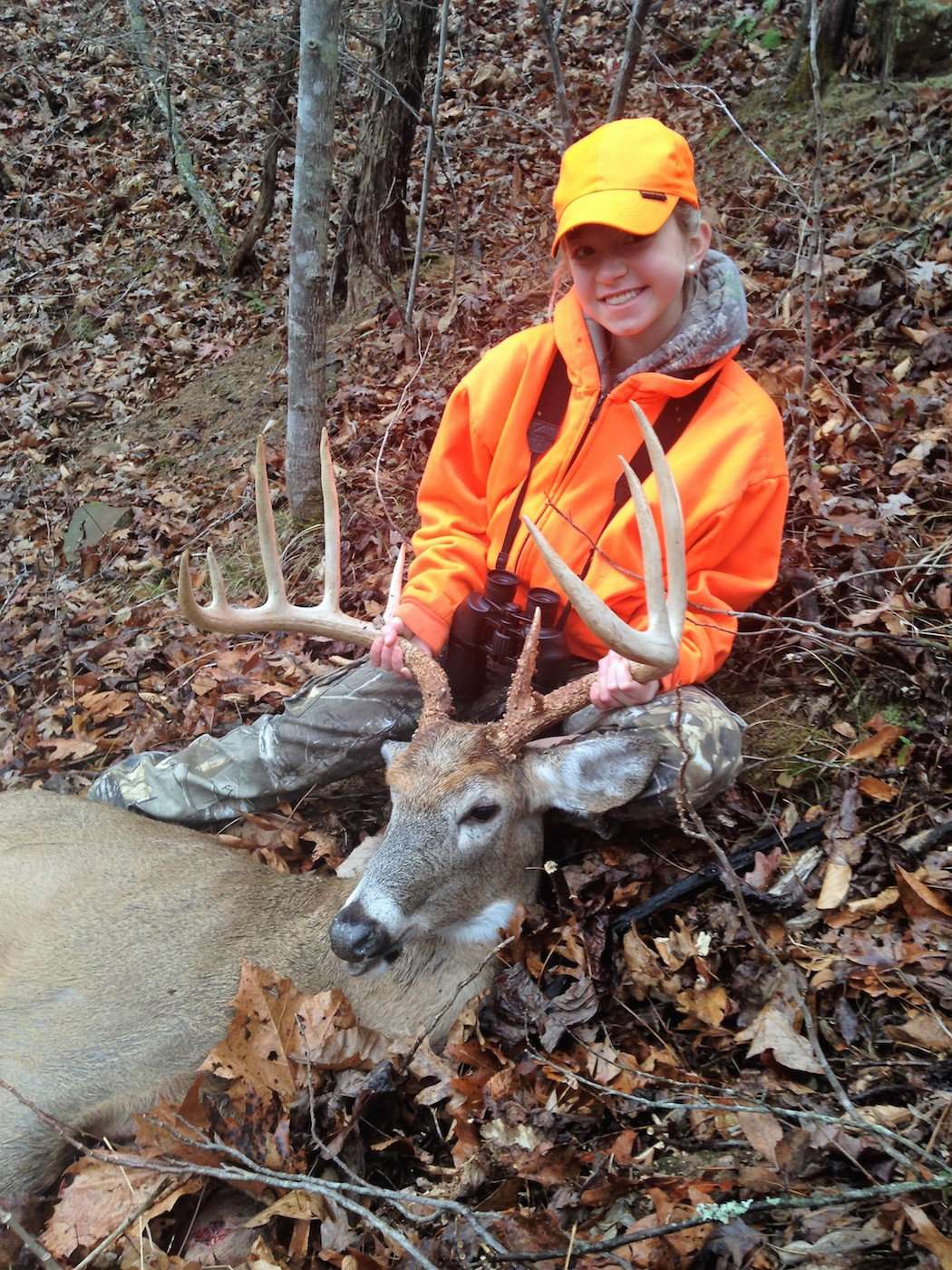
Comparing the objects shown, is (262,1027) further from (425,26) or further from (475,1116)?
(425,26)

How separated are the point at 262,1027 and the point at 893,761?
252cm

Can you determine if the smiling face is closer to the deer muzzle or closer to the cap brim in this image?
the cap brim

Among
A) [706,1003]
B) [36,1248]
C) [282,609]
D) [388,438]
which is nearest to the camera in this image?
[36,1248]

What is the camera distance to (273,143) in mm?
9234

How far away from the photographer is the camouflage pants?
342 centimetres

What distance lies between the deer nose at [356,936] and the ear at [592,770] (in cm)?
76

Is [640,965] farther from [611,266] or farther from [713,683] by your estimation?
[611,266]

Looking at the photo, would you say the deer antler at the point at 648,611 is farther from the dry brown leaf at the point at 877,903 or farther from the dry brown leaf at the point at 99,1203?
the dry brown leaf at the point at 99,1203

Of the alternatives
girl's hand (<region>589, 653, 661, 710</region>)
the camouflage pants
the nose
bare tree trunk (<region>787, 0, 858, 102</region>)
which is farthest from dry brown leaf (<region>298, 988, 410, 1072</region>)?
bare tree trunk (<region>787, 0, 858, 102</region>)

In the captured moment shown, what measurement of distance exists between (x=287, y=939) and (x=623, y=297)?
9.09ft

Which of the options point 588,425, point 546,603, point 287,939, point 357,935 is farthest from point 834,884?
point 287,939

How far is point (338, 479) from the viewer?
6465 millimetres

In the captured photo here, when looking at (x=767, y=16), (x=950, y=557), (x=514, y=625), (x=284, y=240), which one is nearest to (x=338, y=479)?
(x=514, y=625)

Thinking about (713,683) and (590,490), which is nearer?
(590,490)
